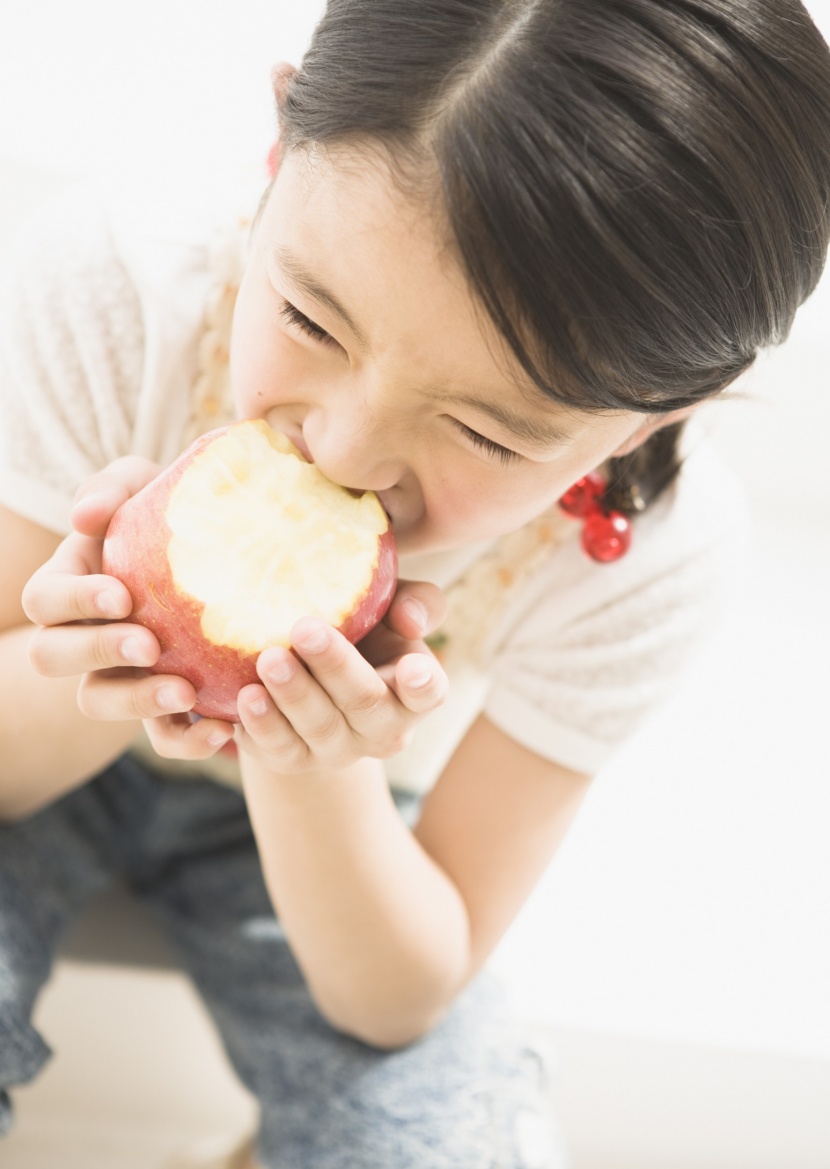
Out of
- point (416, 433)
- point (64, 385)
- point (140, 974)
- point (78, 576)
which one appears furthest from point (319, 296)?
point (140, 974)

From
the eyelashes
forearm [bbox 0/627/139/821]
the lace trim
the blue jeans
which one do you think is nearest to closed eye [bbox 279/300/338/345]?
the eyelashes

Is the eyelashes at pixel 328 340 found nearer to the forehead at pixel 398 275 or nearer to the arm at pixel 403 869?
the forehead at pixel 398 275

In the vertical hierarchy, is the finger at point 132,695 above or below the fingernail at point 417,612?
below

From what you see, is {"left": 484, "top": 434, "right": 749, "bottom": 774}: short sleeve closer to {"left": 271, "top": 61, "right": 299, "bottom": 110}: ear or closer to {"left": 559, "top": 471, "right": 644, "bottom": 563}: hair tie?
{"left": 559, "top": 471, "right": 644, "bottom": 563}: hair tie

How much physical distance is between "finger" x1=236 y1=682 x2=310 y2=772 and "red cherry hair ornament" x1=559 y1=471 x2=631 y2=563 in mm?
307

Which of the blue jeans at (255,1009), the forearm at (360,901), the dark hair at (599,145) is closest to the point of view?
the dark hair at (599,145)

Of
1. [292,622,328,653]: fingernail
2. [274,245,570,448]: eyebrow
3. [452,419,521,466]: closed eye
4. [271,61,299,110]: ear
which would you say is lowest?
[292,622,328,653]: fingernail

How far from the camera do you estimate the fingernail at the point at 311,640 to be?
53 centimetres

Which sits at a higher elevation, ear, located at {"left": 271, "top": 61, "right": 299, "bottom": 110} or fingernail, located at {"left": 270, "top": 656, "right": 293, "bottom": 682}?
ear, located at {"left": 271, "top": 61, "right": 299, "bottom": 110}

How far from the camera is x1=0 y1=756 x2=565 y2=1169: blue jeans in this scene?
0.85m

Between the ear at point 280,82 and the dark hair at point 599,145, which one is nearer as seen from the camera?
the dark hair at point 599,145

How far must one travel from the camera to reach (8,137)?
4.03 feet

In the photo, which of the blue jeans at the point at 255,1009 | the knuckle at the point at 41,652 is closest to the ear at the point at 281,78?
the knuckle at the point at 41,652

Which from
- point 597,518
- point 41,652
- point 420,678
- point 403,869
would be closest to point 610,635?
point 597,518
